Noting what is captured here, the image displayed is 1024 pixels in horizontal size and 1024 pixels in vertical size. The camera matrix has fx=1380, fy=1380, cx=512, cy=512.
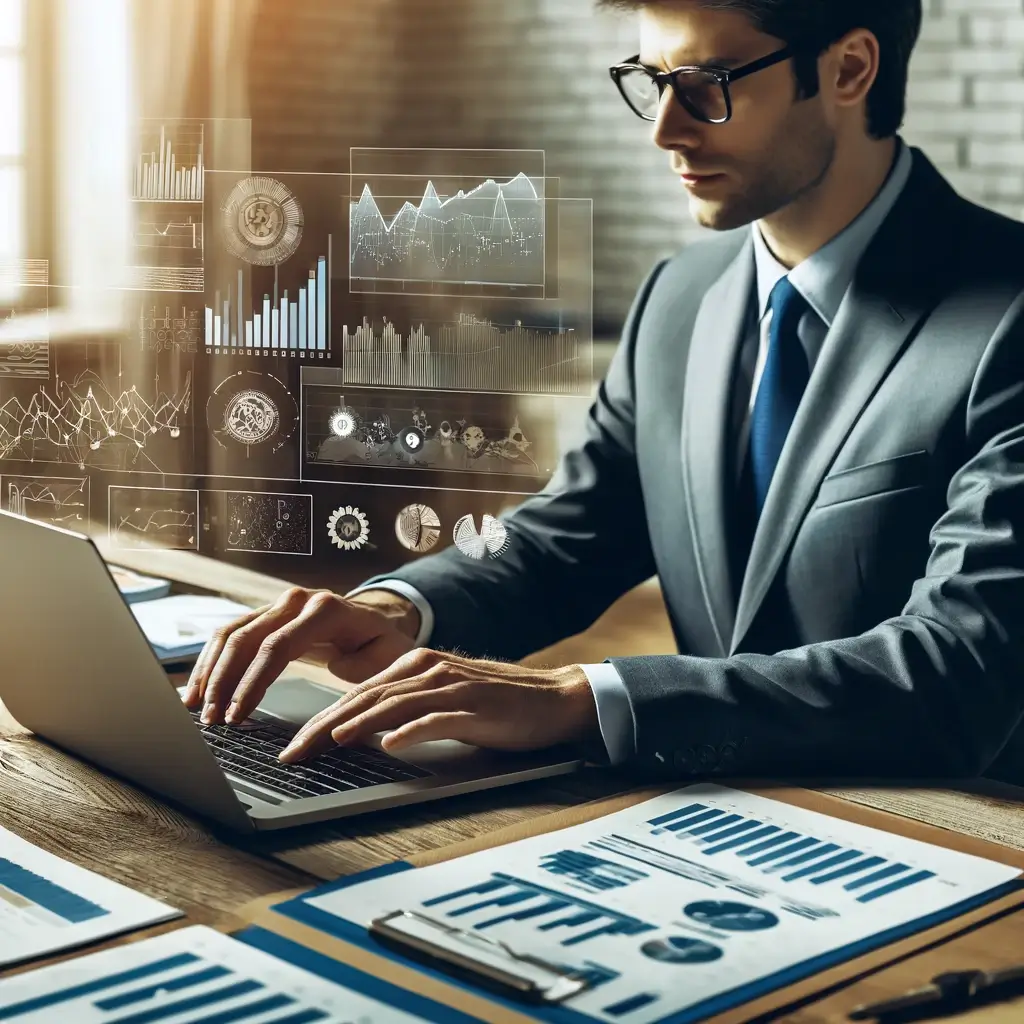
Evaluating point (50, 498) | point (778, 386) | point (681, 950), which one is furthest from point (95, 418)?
point (681, 950)

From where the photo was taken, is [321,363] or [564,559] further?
[321,363]

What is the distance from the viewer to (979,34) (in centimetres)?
194

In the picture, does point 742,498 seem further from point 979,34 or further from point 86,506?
point 86,506

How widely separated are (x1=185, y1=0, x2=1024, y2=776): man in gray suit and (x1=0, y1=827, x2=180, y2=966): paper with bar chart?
1.02ft

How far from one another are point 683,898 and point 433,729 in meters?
0.33

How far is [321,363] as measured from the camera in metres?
2.59

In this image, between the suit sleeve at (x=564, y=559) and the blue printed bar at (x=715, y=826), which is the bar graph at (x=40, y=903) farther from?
the suit sleeve at (x=564, y=559)

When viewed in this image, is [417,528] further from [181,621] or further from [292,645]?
[292,645]

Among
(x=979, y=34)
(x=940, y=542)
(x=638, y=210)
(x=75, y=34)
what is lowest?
(x=940, y=542)

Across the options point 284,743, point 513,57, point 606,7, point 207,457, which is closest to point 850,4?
point 606,7

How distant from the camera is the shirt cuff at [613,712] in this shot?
1.23 meters

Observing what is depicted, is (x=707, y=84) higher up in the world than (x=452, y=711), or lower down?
higher up

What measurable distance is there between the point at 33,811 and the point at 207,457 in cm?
161

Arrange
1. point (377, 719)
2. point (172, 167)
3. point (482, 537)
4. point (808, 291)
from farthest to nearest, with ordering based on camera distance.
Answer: point (172, 167)
point (482, 537)
point (808, 291)
point (377, 719)
